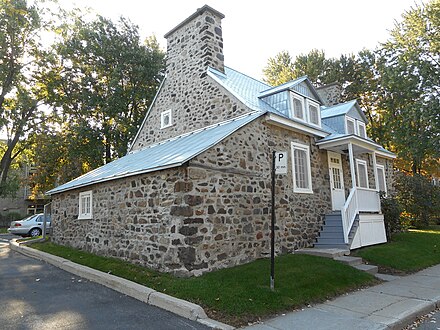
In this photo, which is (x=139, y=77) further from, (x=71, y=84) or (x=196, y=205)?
(x=196, y=205)

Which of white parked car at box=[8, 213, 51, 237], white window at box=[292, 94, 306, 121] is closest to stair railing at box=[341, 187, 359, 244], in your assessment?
white window at box=[292, 94, 306, 121]

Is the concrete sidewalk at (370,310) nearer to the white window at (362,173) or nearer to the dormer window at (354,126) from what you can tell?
the white window at (362,173)

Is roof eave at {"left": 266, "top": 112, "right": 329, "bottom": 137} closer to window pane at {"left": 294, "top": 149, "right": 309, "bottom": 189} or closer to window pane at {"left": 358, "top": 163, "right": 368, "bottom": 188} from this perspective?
window pane at {"left": 294, "top": 149, "right": 309, "bottom": 189}

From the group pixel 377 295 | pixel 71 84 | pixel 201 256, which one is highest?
pixel 71 84

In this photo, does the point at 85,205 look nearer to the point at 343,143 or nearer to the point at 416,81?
the point at 343,143

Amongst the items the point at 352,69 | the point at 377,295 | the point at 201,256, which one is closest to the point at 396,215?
the point at 377,295

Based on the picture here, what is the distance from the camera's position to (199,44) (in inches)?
503

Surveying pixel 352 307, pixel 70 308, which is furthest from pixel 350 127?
pixel 70 308

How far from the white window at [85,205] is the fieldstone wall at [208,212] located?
0.23 metres

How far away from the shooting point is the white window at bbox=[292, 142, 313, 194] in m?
10.7

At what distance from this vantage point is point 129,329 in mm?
4707

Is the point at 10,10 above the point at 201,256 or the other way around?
above

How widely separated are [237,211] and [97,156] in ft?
53.4

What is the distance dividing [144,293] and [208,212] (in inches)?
93.0
